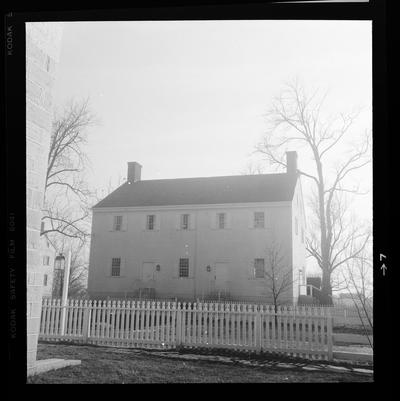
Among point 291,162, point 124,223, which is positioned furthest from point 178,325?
point 291,162

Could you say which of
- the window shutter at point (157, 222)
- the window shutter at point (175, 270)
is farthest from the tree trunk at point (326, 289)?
the window shutter at point (157, 222)

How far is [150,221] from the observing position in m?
4.32

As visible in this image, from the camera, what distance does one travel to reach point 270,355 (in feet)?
9.88

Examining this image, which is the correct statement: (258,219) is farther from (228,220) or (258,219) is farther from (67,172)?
(67,172)

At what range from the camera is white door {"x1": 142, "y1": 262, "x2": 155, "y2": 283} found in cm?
439

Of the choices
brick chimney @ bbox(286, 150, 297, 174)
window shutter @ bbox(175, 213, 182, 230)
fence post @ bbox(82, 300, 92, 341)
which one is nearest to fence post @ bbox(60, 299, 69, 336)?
fence post @ bbox(82, 300, 92, 341)

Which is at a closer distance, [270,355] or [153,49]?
[153,49]

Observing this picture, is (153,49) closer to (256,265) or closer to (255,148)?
(255,148)

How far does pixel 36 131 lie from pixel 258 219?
121 inches

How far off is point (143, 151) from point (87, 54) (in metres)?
0.90

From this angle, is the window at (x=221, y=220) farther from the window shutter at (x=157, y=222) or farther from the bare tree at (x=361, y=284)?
the bare tree at (x=361, y=284)

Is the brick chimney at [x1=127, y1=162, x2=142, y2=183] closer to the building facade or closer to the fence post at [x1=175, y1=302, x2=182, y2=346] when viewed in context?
the building facade
